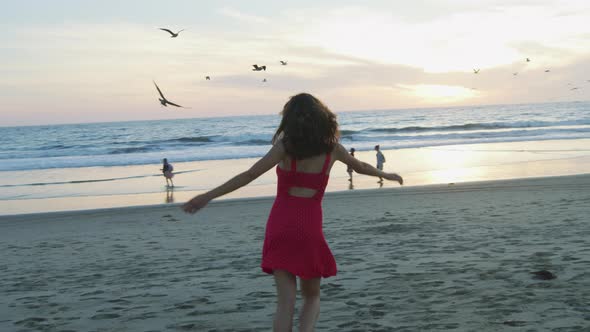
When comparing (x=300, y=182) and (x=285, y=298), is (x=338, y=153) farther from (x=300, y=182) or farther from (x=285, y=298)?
(x=285, y=298)

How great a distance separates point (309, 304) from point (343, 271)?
9.08 ft

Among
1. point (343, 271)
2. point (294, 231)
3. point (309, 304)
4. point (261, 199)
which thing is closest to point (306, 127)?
point (294, 231)

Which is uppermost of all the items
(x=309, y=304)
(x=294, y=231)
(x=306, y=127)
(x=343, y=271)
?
(x=306, y=127)

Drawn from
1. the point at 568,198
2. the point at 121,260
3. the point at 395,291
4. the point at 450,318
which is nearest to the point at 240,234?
the point at 121,260

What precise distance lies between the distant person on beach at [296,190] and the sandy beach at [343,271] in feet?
4.12

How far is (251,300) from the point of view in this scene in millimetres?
5234

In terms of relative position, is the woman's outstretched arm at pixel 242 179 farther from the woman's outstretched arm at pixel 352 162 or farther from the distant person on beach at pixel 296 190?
the woman's outstretched arm at pixel 352 162

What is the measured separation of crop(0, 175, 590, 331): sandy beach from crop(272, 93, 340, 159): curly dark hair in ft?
5.48

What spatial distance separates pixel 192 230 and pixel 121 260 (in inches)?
90.3

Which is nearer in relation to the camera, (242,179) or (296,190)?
(242,179)

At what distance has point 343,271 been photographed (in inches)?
242

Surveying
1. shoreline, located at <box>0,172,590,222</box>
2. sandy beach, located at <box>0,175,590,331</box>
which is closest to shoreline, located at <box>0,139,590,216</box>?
shoreline, located at <box>0,172,590,222</box>

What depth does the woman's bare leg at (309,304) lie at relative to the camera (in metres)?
3.38

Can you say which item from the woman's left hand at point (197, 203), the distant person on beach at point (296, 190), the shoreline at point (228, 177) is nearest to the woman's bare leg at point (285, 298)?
the distant person on beach at point (296, 190)
